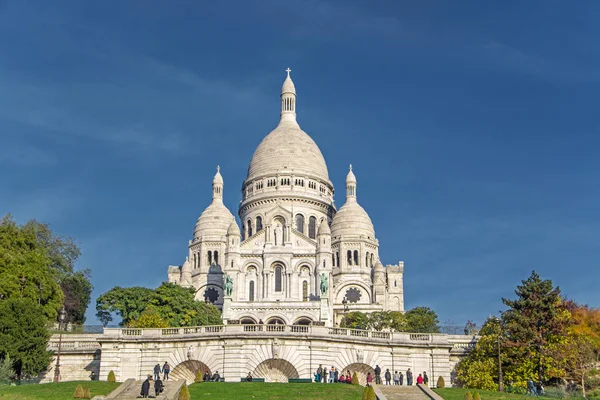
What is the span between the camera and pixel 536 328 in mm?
48781

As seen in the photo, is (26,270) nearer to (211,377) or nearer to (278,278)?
(211,377)

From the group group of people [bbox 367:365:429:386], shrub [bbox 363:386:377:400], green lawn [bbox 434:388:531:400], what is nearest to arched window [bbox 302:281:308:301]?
group of people [bbox 367:365:429:386]

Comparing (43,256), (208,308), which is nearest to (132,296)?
(208,308)

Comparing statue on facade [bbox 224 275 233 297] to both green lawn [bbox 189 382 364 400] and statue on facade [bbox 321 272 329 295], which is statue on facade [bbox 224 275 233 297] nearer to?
statue on facade [bbox 321 272 329 295]

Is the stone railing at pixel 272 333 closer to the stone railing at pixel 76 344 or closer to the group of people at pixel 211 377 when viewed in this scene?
the group of people at pixel 211 377

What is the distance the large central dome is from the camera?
11062 centimetres

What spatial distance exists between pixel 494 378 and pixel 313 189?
6459cm

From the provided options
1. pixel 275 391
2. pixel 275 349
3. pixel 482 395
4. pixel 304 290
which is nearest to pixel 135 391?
pixel 275 391

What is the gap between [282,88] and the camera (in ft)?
405

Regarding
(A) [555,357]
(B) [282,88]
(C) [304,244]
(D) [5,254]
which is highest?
(B) [282,88]

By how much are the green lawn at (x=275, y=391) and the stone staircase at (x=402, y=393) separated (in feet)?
3.72

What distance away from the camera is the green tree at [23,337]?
161 ft

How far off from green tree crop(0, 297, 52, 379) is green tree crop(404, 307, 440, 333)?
1262 inches

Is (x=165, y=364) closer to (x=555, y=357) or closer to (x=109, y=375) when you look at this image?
(x=109, y=375)
